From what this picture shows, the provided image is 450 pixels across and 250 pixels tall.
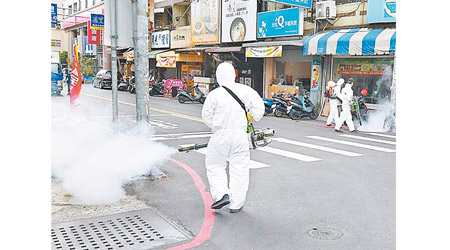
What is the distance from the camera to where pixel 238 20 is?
787 inches

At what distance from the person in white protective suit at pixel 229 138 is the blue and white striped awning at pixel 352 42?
8.82m

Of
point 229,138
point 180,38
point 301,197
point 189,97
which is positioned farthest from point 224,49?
point 229,138

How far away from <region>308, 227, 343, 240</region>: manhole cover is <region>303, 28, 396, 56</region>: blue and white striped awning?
30.3 feet

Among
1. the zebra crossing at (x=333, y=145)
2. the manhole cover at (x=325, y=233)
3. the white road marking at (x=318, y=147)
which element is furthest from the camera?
the white road marking at (x=318, y=147)

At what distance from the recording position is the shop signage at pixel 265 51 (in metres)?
16.7

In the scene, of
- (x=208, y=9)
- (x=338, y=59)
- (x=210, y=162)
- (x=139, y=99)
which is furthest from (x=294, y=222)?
(x=208, y=9)

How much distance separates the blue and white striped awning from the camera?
41.0 ft

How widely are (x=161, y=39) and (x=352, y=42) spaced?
16707 mm

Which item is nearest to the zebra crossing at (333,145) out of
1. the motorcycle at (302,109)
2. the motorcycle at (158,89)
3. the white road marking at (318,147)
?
the white road marking at (318,147)

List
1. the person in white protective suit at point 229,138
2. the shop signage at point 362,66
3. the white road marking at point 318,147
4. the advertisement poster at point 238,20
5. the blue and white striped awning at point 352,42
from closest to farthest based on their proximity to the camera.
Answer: the person in white protective suit at point 229,138, the white road marking at point 318,147, the blue and white striped awning at point 352,42, the shop signage at point 362,66, the advertisement poster at point 238,20

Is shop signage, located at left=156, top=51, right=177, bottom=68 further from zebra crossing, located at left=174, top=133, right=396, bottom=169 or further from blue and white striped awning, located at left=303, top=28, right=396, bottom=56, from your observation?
zebra crossing, located at left=174, top=133, right=396, bottom=169

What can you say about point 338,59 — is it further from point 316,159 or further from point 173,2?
point 173,2

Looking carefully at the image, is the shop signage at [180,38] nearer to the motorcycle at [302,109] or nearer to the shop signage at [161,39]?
the shop signage at [161,39]

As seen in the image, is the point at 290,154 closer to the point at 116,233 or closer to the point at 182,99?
the point at 116,233
